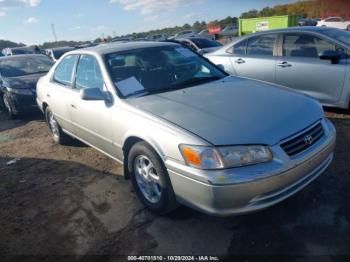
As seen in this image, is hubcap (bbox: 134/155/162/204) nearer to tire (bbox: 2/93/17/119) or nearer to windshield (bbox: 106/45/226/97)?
windshield (bbox: 106/45/226/97)

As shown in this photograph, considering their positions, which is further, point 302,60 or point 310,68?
point 302,60

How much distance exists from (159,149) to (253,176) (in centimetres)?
85

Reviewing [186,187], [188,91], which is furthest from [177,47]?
[186,187]

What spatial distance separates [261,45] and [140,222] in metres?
4.35

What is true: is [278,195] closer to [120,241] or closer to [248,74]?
[120,241]

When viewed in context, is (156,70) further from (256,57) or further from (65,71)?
(256,57)

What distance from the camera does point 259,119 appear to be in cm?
278

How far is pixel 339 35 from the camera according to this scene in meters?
5.43

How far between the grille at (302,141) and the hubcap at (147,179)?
1.19m

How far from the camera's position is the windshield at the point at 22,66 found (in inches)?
330

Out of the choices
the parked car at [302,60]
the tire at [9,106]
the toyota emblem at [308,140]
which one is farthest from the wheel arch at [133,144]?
the tire at [9,106]

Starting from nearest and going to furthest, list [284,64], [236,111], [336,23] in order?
1. [236,111]
2. [284,64]
3. [336,23]

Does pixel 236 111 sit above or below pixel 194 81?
below

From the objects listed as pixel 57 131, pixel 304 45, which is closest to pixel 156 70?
pixel 57 131
